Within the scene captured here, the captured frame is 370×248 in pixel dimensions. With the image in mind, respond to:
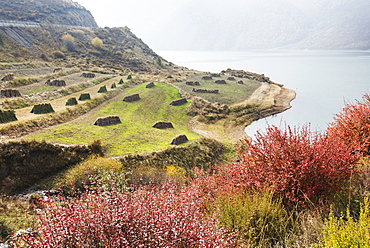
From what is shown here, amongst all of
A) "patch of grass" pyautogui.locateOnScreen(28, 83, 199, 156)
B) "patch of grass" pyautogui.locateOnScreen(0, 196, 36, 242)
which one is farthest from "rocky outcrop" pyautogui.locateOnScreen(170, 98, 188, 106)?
"patch of grass" pyautogui.locateOnScreen(0, 196, 36, 242)

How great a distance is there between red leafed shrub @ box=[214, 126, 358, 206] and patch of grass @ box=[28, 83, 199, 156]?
17.0m

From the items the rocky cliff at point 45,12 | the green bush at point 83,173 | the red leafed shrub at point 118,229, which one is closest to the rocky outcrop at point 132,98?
the green bush at point 83,173

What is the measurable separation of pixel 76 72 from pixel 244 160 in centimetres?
6166

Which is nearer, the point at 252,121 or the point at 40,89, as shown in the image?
the point at 40,89

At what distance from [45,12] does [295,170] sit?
136219 millimetres

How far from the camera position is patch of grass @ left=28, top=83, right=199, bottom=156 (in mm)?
24219

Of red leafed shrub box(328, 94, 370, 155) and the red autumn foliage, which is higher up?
red leafed shrub box(328, 94, 370, 155)

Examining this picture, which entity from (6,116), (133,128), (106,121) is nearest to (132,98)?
(133,128)

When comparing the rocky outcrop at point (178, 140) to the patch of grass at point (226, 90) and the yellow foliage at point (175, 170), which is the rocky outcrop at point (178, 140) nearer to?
the yellow foliage at point (175, 170)

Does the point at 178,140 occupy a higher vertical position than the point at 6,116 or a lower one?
higher

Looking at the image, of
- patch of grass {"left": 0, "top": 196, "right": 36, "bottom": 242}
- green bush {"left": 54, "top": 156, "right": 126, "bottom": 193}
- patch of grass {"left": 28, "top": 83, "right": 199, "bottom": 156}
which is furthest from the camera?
patch of grass {"left": 28, "top": 83, "right": 199, "bottom": 156}

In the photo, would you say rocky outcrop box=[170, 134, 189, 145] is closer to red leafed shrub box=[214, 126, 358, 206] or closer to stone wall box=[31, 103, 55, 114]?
stone wall box=[31, 103, 55, 114]

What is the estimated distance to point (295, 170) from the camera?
24.3 feet

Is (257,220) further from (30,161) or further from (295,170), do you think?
(30,161)
